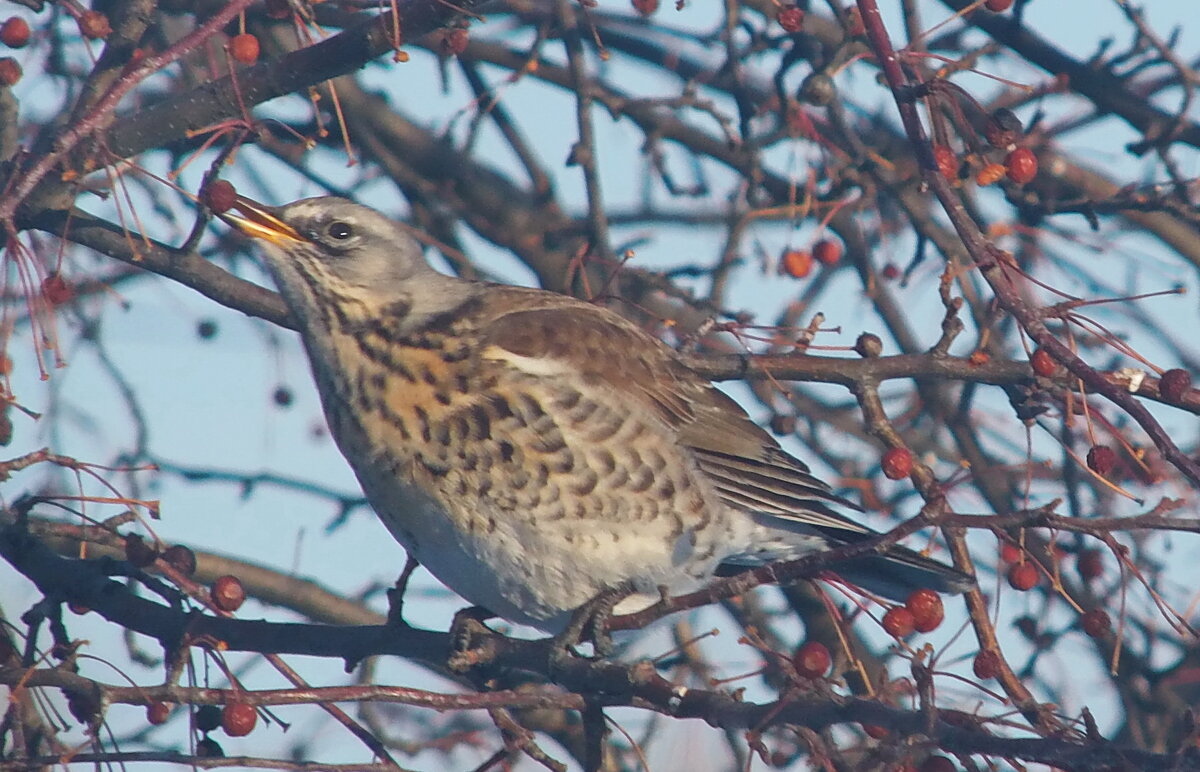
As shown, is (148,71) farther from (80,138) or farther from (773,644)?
(773,644)

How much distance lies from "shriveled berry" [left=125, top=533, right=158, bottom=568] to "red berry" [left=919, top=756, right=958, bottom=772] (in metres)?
1.73

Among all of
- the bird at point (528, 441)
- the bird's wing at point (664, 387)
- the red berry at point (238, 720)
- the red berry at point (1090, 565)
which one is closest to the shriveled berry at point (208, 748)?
the red berry at point (238, 720)

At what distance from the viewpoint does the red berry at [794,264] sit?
5.29 m

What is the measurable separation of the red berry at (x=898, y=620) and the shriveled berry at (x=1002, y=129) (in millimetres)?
1075

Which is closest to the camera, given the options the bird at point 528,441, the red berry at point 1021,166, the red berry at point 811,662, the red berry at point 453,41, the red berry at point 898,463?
the red berry at point 811,662

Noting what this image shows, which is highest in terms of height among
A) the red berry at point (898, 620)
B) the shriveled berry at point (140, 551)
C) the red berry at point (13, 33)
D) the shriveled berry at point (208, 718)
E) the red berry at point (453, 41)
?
the red berry at point (453, 41)

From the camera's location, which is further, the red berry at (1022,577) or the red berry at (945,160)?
the red berry at (1022,577)

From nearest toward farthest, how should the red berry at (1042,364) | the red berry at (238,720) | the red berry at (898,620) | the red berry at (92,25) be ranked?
the red berry at (238,720)
the red berry at (898,620)
the red berry at (1042,364)
the red berry at (92,25)

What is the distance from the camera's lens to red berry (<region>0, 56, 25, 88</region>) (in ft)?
12.5

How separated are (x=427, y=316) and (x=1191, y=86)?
8.53 ft

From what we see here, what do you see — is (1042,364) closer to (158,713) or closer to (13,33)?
(158,713)

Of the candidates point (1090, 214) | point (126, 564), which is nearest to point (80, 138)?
point (126, 564)

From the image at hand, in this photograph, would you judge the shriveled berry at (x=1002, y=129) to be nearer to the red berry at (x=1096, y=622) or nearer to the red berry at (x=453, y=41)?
the red berry at (x=1096, y=622)

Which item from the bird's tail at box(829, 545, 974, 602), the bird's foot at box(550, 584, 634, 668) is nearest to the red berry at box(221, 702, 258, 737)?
the bird's foot at box(550, 584, 634, 668)
